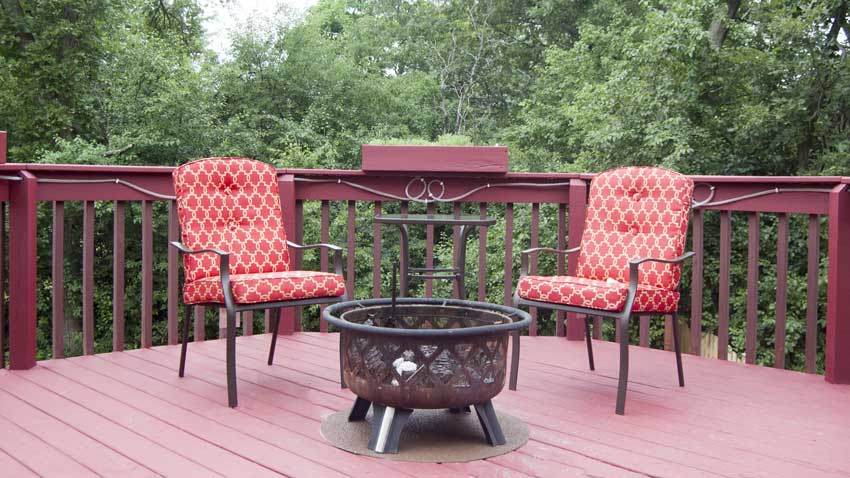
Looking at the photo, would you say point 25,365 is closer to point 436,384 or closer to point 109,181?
point 109,181

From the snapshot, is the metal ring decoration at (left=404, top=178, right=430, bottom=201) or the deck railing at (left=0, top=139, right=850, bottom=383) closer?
the deck railing at (left=0, top=139, right=850, bottom=383)

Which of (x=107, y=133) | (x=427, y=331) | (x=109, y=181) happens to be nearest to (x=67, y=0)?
(x=107, y=133)

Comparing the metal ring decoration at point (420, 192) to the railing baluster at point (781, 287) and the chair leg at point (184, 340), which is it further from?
the railing baluster at point (781, 287)

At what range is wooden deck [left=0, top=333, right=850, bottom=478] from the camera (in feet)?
7.47

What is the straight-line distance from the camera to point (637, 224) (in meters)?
3.45

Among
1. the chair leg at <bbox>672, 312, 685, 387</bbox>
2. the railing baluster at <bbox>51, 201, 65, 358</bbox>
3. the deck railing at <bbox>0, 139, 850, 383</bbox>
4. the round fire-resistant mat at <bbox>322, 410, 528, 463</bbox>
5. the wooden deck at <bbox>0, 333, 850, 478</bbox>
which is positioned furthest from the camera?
the railing baluster at <bbox>51, 201, 65, 358</bbox>

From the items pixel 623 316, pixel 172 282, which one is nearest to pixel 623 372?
pixel 623 316

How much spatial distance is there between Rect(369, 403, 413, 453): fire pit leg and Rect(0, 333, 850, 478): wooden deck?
2.9 inches

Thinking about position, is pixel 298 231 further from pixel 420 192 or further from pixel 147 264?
pixel 147 264

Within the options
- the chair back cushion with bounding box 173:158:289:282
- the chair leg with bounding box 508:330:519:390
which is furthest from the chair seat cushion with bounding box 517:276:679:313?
the chair back cushion with bounding box 173:158:289:282

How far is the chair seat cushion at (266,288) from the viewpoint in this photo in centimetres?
303

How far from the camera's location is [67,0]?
38.1 feet

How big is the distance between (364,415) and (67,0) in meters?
11.1

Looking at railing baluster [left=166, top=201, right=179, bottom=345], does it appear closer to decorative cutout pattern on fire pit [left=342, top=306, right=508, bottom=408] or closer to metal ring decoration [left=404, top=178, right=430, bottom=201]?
metal ring decoration [left=404, top=178, right=430, bottom=201]
